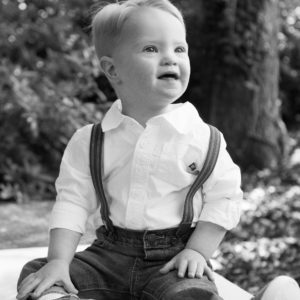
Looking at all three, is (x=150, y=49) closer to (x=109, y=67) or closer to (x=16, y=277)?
(x=109, y=67)

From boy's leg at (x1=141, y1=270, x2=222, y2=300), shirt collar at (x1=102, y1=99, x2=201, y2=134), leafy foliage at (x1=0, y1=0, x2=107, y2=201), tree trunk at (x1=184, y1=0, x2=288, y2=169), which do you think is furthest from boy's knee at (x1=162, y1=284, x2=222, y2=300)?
tree trunk at (x1=184, y1=0, x2=288, y2=169)

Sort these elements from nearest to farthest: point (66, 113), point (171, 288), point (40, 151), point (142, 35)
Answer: point (171, 288) < point (142, 35) < point (66, 113) < point (40, 151)

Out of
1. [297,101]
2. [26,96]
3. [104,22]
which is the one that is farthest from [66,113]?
[297,101]

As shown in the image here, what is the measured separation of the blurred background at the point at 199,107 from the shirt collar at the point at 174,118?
4.92 ft

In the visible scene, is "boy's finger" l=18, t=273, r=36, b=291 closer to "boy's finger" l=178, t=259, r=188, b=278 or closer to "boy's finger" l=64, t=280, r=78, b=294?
"boy's finger" l=64, t=280, r=78, b=294

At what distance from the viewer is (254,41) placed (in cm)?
518

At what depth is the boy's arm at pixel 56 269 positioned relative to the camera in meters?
1.61

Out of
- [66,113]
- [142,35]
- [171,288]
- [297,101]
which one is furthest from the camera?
[297,101]

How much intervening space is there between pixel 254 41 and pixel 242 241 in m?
2.00

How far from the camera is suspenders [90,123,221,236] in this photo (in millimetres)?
1734

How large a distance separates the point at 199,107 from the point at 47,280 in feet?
13.1

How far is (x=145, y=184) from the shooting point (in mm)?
1734

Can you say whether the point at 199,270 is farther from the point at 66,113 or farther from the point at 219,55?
the point at 219,55

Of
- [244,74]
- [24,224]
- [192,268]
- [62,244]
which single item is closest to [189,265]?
[192,268]
